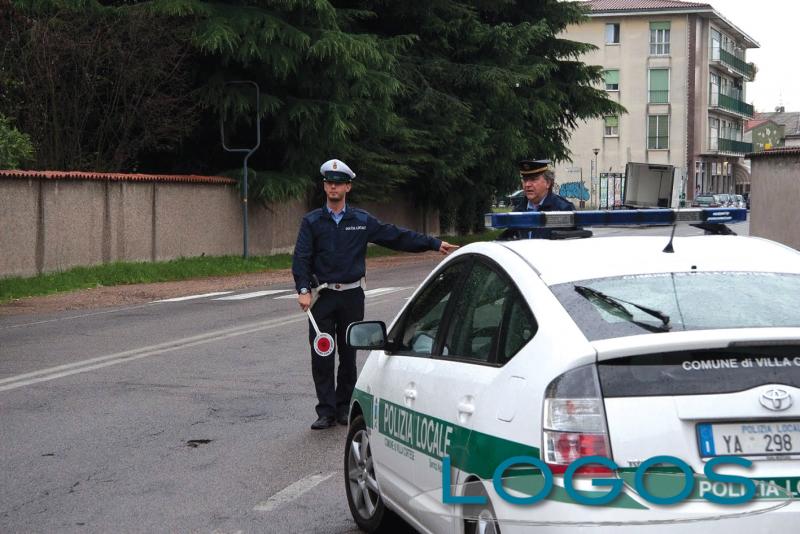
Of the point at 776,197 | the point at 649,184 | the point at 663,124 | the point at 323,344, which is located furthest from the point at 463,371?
the point at 663,124

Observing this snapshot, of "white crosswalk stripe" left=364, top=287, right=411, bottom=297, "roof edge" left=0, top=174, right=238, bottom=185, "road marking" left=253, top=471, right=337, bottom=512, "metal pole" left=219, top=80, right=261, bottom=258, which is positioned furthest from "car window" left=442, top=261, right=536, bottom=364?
"metal pole" left=219, top=80, right=261, bottom=258

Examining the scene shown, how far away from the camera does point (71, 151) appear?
28297 millimetres

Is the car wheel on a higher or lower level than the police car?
lower

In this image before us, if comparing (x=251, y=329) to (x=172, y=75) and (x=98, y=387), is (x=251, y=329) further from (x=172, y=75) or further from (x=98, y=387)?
(x=172, y=75)

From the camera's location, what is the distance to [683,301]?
4.09 m

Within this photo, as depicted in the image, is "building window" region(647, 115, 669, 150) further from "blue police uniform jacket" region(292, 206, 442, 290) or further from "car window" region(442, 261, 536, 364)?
"car window" region(442, 261, 536, 364)

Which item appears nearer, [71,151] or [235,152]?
[71,151]

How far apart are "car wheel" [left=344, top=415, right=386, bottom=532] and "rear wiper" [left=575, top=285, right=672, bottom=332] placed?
190cm

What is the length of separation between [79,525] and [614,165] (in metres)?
81.7

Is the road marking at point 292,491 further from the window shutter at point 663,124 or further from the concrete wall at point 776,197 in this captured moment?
the window shutter at point 663,124

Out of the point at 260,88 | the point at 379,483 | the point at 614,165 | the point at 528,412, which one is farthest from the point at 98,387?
the point at 614,165

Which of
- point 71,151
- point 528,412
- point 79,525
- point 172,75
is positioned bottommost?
point 79,525

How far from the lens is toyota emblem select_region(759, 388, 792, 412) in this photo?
371cm

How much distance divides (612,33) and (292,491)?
8079 centimetres
